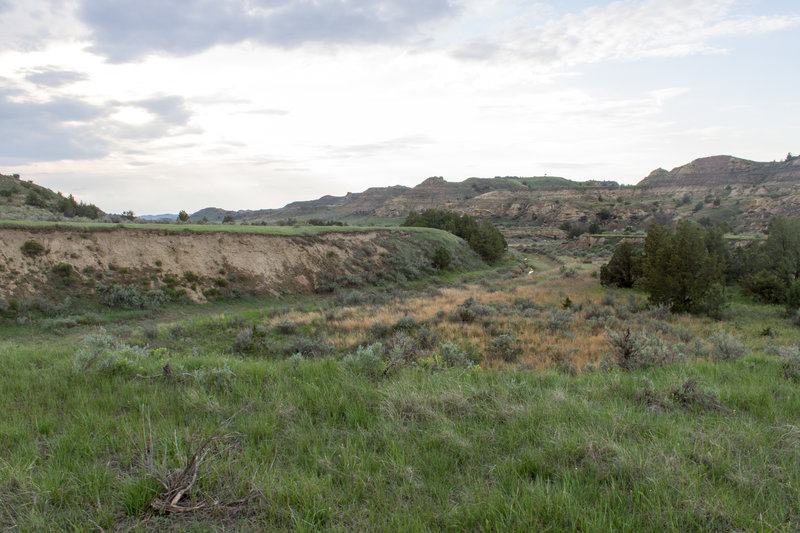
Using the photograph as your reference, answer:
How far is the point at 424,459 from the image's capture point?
2961 mm

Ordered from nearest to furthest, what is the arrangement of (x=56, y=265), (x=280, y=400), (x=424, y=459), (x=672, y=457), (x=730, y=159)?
(x=672, y=457)
(x=424, y=459)
(x=280, y=400)
(x=56, y=265)
(x=730, y=159)

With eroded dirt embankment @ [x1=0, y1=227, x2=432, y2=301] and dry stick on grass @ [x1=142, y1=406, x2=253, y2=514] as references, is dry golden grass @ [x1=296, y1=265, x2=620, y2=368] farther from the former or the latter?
eroded dirt embankment @ [x1=0, y1=227, x2=432, y2=301]

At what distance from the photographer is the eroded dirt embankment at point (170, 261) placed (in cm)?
1970

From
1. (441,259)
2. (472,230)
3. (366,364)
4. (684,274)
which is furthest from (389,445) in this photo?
(472,230)

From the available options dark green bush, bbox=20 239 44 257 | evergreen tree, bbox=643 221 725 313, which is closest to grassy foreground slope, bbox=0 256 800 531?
evergreen tree, bbox=643 221 725 313

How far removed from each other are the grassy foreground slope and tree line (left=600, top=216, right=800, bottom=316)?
13.0m

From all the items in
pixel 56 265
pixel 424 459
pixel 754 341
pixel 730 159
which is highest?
pixel 730 159

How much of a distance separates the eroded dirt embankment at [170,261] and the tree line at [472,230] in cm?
1587

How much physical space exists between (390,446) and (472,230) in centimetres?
4540

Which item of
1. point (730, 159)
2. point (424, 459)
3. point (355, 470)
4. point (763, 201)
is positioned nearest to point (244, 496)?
point (355, 470)

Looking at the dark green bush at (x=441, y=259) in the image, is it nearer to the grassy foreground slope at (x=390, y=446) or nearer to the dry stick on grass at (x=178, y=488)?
the grassy foreground slope at (x=390, y=446)

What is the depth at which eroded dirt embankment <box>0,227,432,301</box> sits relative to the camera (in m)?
19.7

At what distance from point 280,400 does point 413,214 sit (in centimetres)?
5146

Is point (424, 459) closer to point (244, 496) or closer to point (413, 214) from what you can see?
point (244, 496)
